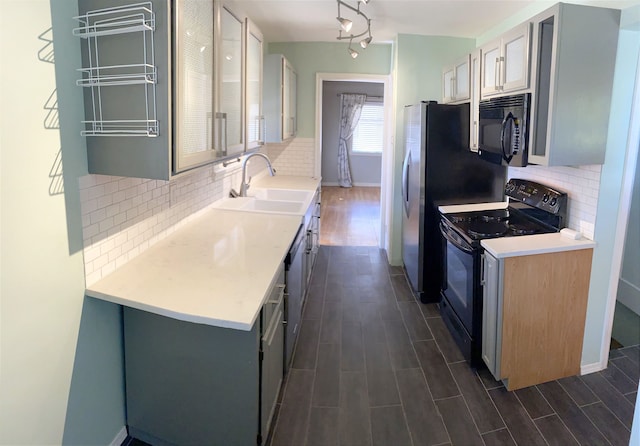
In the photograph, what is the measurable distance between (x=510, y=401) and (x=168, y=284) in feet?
6.37

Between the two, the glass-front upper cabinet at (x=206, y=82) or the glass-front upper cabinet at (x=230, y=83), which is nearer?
the glass-front upper cabinet at (x=206, y=82)

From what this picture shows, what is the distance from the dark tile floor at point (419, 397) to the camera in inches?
82.1

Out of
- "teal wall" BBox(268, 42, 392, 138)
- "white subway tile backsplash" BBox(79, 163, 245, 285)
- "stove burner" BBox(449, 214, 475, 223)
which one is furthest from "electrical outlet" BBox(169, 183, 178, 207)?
"teal wall" BBox(268, 42, 392, 138)

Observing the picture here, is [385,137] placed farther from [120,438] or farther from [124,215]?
[120,438]

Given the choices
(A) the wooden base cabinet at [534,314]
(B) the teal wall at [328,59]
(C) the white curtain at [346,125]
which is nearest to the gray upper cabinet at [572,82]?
(A) the wooden base cabinet at [534,314]

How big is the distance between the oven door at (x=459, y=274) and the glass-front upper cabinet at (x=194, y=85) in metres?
1.61

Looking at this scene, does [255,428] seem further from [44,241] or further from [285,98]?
[285,98]

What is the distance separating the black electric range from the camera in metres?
2.56

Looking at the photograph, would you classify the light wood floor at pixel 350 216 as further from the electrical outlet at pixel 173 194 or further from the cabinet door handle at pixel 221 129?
the cabinet door handle at pixel 221 129

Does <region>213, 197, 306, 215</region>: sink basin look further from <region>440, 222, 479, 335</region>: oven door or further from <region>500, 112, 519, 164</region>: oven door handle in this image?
<region>500, 112, 519, 164</region>: oven door handle

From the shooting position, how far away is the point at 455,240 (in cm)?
281

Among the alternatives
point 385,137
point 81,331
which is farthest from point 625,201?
point 385,137

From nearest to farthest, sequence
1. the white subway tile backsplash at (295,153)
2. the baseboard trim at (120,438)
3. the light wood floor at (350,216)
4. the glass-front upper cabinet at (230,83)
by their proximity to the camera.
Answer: the baseboard trim at (120,438) < the glass-front upper cabinet at (230,83) < the white subway tile backsplash at (295,153) < the light wood floor at (350,216)

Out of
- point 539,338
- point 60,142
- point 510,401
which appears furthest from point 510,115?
point 60,142
